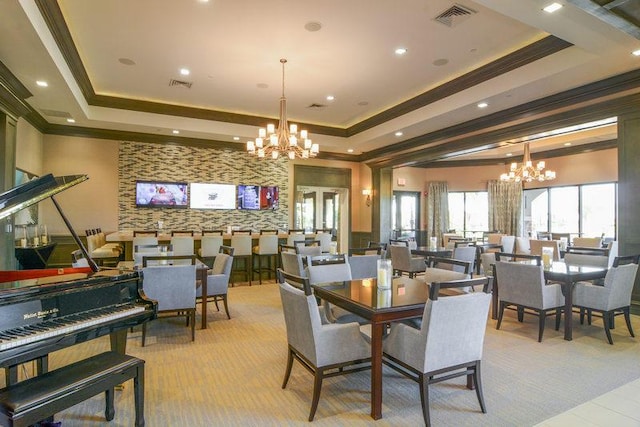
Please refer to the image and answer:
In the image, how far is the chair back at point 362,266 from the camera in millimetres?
4773

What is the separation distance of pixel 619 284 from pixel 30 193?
5.52m

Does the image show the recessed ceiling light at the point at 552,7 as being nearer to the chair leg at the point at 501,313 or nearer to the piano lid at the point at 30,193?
the chair leg at the point at 501,313

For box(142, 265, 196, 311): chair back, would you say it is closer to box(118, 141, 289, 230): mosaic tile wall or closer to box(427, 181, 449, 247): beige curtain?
box(118, 141, 289, 230): mosaic tile wall

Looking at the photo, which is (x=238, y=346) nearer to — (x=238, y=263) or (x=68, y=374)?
(x=68, y=374)

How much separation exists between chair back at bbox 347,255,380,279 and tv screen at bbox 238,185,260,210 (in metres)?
5.03

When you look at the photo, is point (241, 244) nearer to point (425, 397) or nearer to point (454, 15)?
point (454, 15)

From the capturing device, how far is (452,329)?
229cm

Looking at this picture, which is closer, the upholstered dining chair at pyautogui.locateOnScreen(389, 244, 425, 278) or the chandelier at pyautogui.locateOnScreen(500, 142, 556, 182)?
the upholstered dining chair at pyautogui.locateOnScreen(389, 244, 425, 278)

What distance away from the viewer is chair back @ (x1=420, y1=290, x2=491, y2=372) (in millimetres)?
2225

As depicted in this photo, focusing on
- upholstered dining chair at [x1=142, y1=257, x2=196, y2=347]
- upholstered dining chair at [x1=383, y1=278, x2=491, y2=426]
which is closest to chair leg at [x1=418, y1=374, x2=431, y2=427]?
upholstered dining chair at [x1=383, y1=278, x2=491, y2=426]

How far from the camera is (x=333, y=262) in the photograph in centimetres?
379

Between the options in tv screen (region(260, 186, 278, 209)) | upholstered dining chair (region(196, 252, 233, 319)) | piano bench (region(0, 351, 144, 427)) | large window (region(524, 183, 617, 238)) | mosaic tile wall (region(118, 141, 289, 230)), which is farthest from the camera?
tv screen (region(260, 186, 278, 209))

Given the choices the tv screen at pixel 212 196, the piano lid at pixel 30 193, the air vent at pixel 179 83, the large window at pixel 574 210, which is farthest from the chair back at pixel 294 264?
the large window at pixel 574 210

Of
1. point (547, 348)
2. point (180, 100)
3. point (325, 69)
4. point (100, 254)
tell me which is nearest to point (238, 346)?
point (547, 348)
